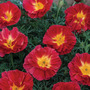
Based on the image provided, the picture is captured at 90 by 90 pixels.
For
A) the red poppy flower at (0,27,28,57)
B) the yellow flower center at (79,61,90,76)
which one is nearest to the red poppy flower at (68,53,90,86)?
the yellow flower center at (79,61,90,76)

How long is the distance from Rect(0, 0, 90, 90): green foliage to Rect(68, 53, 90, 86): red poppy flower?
83 millimetres

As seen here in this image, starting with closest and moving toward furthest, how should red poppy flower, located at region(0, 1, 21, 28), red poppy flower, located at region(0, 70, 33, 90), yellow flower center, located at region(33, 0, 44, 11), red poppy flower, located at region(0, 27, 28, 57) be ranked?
red poppy flower, located at region(0, 70, 33, 90), red poppy flower, located at region(0, 27, 28, 57), red poppy flower, located at region(0, 1, 21, 28), yellow flower center, located at region(33, 0, 44, 11)

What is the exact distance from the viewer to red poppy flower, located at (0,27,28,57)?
903 mm

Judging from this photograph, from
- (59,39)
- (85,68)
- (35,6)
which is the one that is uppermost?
(35,6)

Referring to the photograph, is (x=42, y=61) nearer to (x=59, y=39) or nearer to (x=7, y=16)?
(x=59, y=39)

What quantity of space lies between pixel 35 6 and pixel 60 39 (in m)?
0.30

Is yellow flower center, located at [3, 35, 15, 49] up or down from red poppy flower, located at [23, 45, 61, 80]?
up

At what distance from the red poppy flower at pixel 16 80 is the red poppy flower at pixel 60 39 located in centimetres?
22

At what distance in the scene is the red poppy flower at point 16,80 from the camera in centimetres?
77

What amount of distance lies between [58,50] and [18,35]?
0.64 ft

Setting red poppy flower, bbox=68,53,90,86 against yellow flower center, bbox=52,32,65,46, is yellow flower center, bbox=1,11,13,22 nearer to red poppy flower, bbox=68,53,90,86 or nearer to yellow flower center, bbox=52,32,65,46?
yellow flower center, bbox=52,32,65,46

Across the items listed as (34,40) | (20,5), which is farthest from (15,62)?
(20,5)

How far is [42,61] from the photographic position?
0.96 metres

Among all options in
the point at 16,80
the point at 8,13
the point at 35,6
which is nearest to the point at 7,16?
the point at 8,13
